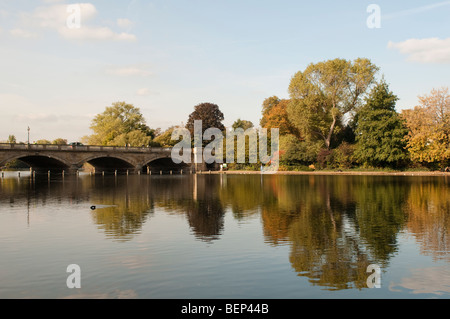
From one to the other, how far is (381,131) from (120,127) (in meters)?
72.2

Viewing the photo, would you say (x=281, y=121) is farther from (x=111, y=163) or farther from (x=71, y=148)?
(x=71, y=148)

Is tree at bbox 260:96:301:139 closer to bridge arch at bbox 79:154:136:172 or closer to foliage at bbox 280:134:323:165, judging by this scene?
foliage at bbox 280:134:323:165

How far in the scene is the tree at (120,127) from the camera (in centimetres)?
11250

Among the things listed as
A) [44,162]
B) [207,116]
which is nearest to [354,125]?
[207,116]

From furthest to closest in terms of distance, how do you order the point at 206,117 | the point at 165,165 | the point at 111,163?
the point at 165,165 → the point at 206,117 → the point at 111,163

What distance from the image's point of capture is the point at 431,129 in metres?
68.9

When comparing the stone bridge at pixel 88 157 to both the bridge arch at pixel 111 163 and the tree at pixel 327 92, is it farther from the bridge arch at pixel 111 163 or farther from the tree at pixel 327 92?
the tree at pixel 327 92

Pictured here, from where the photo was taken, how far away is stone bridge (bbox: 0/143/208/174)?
76.6m

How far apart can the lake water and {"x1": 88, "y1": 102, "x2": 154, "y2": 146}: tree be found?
8798 centimetres

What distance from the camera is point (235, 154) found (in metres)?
101

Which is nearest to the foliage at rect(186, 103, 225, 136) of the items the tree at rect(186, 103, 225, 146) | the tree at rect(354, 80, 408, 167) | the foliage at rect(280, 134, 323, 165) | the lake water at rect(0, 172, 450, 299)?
the tree at rect(186, 103, 225, 146)

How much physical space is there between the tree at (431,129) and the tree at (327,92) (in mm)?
15115

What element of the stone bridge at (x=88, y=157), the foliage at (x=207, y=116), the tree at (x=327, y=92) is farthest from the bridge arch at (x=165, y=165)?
the tree at (x=327, y=92)
